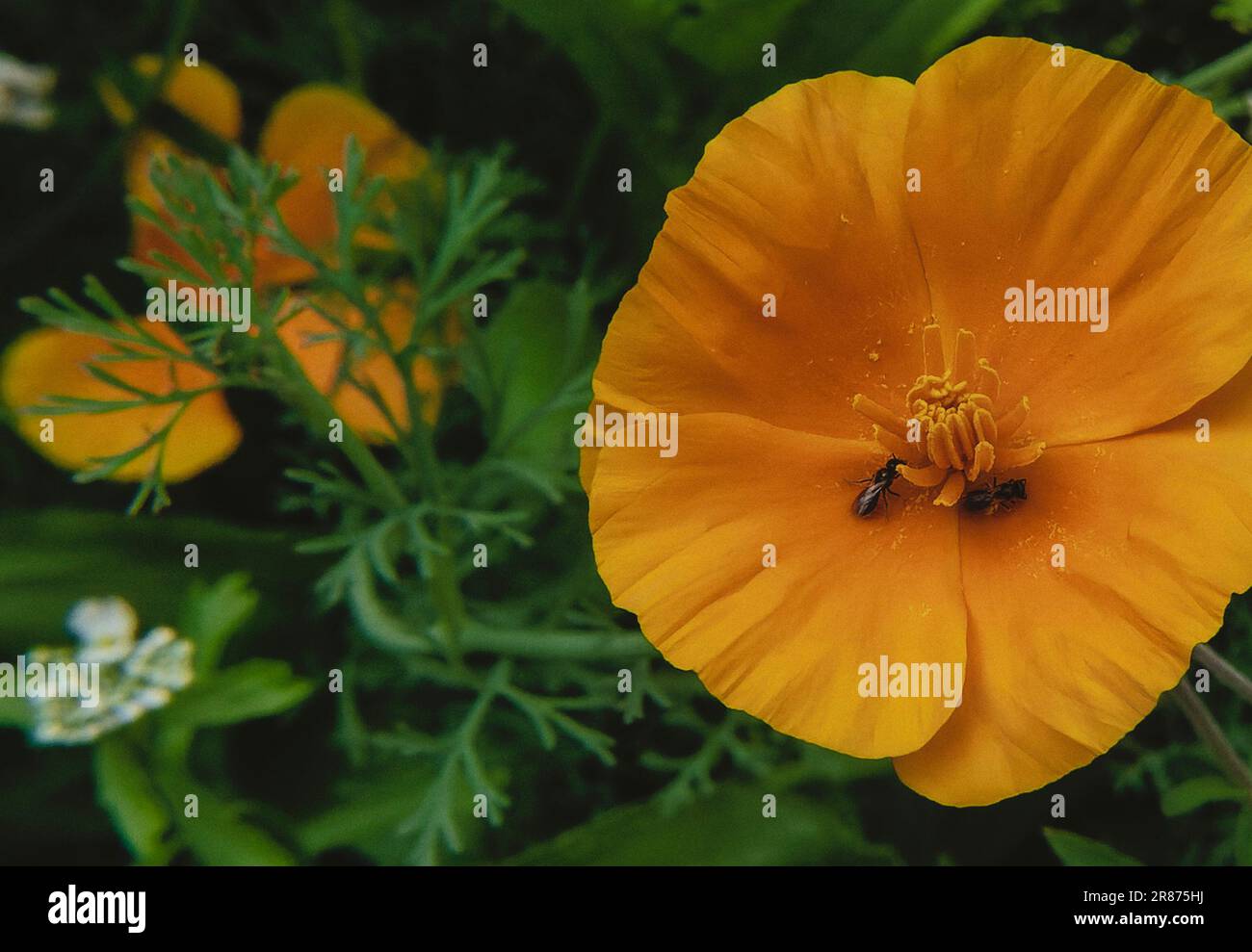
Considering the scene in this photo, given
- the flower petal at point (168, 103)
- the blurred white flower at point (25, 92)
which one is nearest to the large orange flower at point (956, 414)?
the flower petal at point (168, 103)

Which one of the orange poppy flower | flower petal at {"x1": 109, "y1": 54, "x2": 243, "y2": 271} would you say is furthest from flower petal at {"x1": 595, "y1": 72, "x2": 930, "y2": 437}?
flower petal at {"x1": 109, "y1": 54, "x2": 243, "y2": 271}

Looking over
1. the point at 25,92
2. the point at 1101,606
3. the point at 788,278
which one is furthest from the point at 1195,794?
the point at 25,92

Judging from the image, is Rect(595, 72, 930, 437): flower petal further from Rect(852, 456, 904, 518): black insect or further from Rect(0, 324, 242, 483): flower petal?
Rect(0, 324, 242, 483): flower petal

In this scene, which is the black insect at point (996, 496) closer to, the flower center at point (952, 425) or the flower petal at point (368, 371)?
the flower center at point (952, 425)

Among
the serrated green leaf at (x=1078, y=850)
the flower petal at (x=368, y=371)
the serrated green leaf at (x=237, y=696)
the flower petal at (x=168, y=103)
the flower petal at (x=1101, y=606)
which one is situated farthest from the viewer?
the flower petal at (x=168, y=103)

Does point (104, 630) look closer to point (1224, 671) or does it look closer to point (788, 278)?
point (788, 278)
